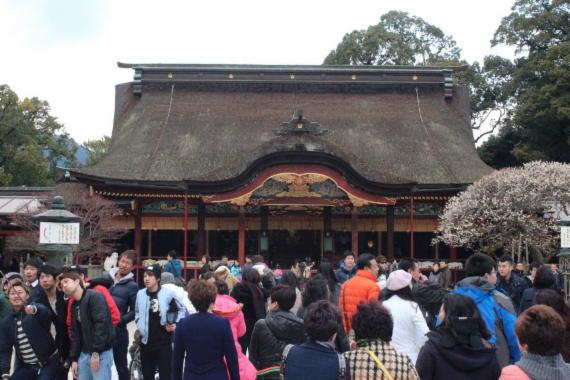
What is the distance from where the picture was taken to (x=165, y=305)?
7.48m

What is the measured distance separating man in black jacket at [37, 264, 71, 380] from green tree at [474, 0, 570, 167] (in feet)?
80.4

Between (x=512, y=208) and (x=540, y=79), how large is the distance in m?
11.7

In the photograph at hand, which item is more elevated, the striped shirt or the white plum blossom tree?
the white plum blossom tree

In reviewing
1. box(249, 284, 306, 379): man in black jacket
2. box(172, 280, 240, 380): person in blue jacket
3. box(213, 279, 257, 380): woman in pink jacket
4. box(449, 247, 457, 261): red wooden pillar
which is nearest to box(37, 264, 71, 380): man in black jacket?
box(213, 279, 257, 380): woman in pink jacket

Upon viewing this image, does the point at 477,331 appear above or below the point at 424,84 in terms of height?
below

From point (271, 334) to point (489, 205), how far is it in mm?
16530

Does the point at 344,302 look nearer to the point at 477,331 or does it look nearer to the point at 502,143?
the point at 477,331

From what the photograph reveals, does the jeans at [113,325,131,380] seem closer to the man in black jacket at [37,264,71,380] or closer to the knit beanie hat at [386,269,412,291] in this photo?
the man in black jacket at [37,264,71,380]

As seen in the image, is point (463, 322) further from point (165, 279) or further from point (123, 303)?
point (123, 303)

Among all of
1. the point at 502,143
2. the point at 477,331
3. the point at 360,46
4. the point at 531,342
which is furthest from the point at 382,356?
the point at 360,46

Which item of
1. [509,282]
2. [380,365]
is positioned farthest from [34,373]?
[509,282]

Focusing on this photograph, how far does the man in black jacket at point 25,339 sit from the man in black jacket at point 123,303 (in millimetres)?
1069

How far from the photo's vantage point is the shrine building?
68.5 feet

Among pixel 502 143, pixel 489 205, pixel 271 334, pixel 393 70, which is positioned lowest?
pixel 271 334
